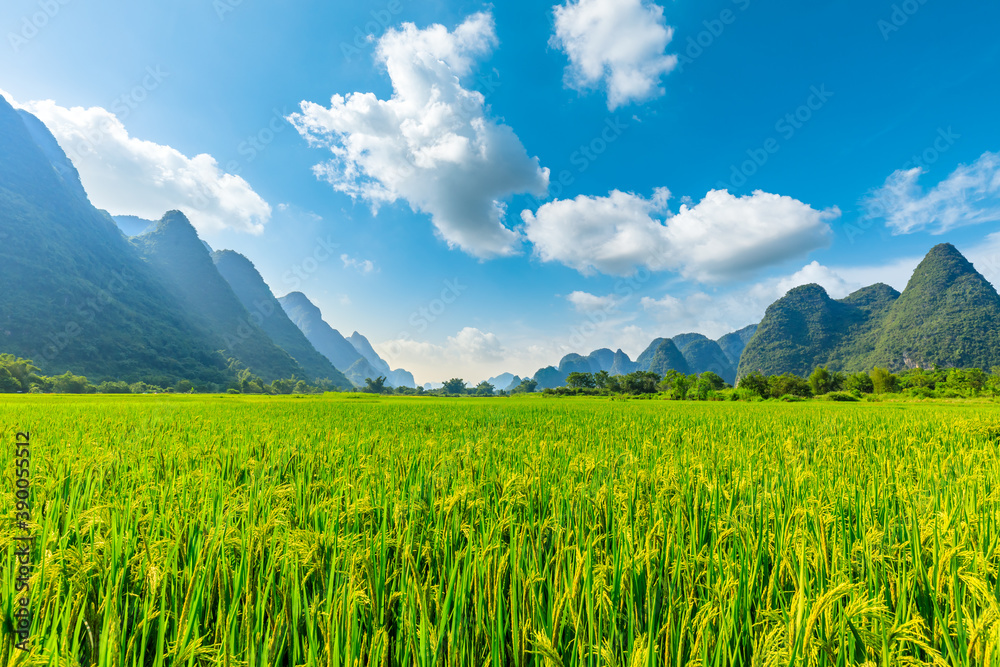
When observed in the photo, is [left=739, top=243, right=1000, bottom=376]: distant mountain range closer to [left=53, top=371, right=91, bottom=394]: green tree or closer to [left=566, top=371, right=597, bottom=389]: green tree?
[left=566, top=371, right=597, bottom=389]: green tree

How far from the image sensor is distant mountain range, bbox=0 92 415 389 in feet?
264

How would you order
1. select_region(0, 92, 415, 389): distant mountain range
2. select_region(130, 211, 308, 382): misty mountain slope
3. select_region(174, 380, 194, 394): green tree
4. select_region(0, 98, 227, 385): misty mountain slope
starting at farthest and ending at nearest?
select_region(130, 211, 308, 382): misty mountain slope
select_region(0, 92, 415, 389): distant mountain range
select_region(0, 98, 227, 385): misty mountain slope
select_region(174, 380, 194, 394): green tree

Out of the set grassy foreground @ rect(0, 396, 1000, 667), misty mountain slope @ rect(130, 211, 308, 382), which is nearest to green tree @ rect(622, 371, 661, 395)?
grassy foreground @ rect(0, 396, 1000, 667)

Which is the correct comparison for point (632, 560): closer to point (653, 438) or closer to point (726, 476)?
point (726, 476)

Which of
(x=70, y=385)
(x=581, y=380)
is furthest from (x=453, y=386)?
(x=70, y=385)

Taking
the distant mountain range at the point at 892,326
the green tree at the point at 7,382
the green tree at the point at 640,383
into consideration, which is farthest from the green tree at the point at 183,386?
the distant mountain range at the point at 892,326

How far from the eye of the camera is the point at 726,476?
3.25 meters

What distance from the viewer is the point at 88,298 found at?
91.2 metres

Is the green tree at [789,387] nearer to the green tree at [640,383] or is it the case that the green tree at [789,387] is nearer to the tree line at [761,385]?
the tree line at [761,385]

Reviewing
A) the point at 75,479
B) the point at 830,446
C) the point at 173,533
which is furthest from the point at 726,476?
the point at 75,479

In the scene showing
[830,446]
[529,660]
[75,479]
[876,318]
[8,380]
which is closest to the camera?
[529,660]

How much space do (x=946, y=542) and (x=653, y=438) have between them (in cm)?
375

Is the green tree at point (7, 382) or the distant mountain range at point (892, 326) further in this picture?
the distant mountain range at point (892, 326)

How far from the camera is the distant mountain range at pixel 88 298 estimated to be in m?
80.4
